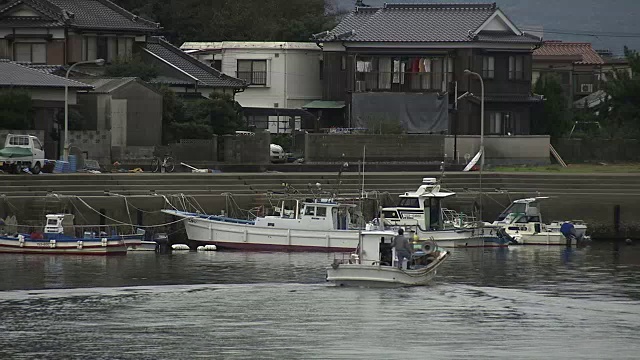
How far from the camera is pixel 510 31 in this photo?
79875 millimetres

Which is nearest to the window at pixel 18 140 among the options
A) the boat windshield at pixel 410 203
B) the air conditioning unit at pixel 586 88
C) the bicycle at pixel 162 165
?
the bicycle at pixel 162 165

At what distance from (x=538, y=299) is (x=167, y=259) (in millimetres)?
14729

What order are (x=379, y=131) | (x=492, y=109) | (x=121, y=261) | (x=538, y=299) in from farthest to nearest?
(x=492, y=109) < (x=379, y=131) < (x=121, y=261) < (x=538, y=299)

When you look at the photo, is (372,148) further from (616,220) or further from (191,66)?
(191,66)

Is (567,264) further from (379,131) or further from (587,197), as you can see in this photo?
(379,131)

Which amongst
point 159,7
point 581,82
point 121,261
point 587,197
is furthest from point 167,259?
point 581,82

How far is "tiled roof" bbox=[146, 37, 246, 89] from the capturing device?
77062 mm

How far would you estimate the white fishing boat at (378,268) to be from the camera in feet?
136

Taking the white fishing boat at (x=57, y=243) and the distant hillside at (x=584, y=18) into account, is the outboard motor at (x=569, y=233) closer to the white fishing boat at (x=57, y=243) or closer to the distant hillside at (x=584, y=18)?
the white fishing boat at (x=57, y=243)

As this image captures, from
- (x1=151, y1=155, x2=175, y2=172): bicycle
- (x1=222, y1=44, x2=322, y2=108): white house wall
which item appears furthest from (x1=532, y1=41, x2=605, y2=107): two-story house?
(x1=151, y1=155, x2=175, y2=172): bicycle

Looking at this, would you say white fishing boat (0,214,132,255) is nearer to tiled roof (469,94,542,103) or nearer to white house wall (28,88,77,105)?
white house wall (28,88,77,105)

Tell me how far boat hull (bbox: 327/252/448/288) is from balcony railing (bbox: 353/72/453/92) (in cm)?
3743

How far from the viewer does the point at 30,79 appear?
6462 centimetres

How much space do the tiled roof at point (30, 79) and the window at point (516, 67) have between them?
2499 centimetres
